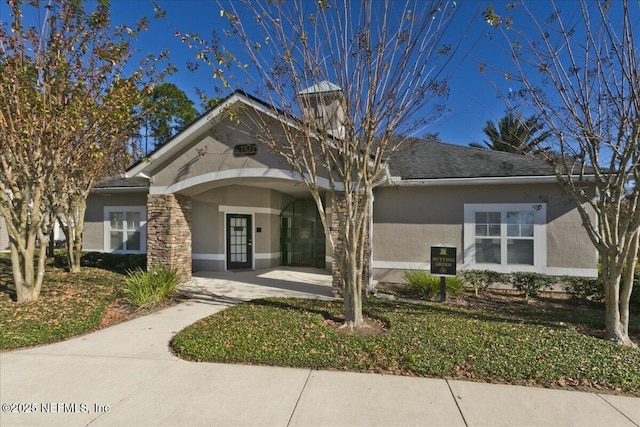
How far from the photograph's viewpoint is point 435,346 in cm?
472

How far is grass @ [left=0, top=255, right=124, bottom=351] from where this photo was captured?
5300mm

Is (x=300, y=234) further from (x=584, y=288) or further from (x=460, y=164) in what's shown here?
(x=584, y=288)

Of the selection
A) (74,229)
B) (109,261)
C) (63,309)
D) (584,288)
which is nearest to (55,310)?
(63,309)

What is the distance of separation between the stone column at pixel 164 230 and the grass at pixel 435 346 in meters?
4.12

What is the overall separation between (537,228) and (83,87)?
11.7 metres

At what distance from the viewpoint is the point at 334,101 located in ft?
20.3

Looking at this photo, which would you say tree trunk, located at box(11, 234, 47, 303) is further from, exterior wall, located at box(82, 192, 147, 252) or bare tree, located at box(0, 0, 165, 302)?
exterior wall, located at box(82, 192, 147, 252)

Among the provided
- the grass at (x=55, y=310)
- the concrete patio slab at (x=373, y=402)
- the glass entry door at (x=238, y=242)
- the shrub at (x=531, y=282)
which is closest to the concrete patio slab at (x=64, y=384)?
the grass at (x=55, y=310)

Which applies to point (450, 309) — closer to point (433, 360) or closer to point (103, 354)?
point (433, 360)

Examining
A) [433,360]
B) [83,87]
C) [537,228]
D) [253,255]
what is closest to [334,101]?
[433,360]

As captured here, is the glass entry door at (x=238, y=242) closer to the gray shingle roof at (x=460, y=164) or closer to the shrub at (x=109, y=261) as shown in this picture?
the shrub at (x=109, y=261)

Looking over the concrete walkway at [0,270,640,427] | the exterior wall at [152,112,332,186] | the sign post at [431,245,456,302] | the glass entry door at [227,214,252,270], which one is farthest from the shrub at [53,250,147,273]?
the sign post at [431,245,456,302]

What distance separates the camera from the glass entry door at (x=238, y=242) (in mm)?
12406

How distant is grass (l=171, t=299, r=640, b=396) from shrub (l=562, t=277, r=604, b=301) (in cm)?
160
